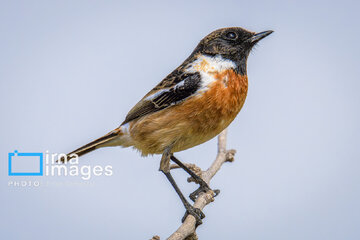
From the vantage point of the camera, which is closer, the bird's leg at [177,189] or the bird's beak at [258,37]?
the bird's leg at [177,189]

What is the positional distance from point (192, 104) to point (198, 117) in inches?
6.7

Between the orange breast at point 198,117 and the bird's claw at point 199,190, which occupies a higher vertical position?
the orange breast at point 198,117

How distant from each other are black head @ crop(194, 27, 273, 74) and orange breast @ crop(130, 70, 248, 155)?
0.26m

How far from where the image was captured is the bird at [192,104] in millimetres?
5973

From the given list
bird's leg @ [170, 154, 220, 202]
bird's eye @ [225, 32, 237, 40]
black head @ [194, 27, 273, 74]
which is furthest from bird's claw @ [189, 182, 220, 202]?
bird's eye @ [225, 32, 237, 40]

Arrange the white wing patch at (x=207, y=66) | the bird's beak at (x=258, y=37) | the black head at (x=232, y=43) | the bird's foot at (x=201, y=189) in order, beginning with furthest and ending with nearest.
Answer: the bird's foot at (x=201, y=189) → the bird's beak at (x=258, y=37) → the black head at (x=232, y=43) → the white wing patch at (x=207, y=66)

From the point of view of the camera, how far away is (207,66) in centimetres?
622

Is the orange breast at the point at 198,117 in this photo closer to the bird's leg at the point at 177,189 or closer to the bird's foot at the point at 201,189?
the bird's leg at the point at 177,189

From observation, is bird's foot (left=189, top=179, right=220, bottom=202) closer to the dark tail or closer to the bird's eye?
the dark tail

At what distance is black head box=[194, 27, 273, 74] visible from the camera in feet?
20.8

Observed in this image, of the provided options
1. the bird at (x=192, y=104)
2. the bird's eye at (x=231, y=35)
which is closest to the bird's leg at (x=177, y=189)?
the bird at (x=192, y=104)

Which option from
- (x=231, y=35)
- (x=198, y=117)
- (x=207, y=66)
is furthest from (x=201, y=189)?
(x=231, y=35)

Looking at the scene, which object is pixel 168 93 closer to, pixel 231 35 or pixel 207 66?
pixel 207 66

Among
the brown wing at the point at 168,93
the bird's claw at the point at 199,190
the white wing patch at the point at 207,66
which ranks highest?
the white wing patch at the point at 207,66
